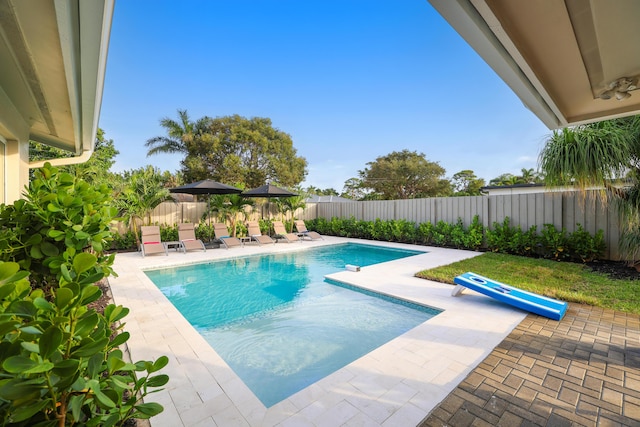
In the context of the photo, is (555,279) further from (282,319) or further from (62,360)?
(62,360)

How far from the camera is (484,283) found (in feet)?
17.0

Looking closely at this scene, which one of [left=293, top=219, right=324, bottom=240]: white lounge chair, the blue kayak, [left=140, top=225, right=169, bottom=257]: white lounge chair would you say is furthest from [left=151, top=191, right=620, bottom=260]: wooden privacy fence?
the blue kayak

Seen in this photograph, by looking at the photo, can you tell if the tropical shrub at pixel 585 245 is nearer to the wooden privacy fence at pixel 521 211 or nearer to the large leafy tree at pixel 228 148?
the wooden privacy fence at pixel 521 211

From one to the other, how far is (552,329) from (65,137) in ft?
30.1

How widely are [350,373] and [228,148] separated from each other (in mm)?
23169

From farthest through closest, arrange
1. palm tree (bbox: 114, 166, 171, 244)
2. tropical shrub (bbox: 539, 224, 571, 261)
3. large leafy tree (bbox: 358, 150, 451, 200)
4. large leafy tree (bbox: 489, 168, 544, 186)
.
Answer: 1. large leafy tree (bbox: 358, 150, 451, 200)
2. large leafy tree (bbox: 489, 168, 544, 186)
3. palm tree (bbox: 114, 166, 171, 244)
4. tropical shrub (bbox: 539, 224, 571, 261)

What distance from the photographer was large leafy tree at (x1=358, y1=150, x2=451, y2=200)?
31.2m

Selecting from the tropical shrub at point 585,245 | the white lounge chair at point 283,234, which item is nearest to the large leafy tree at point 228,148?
the white lounge chair at point 283,234

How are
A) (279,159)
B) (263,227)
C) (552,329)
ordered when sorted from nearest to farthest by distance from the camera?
(552,329) < (263,227) < (279,159)

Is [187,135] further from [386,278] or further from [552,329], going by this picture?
[552,329]

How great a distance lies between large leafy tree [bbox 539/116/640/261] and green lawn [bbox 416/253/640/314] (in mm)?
1431

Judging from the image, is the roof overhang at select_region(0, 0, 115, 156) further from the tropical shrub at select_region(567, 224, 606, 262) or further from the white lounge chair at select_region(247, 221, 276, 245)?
the tropical shrub at select_region(567, 224, 606, 262)

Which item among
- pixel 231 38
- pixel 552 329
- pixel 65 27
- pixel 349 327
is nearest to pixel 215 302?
pixel 349 327

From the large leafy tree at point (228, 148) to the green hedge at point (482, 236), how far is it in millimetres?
9402
